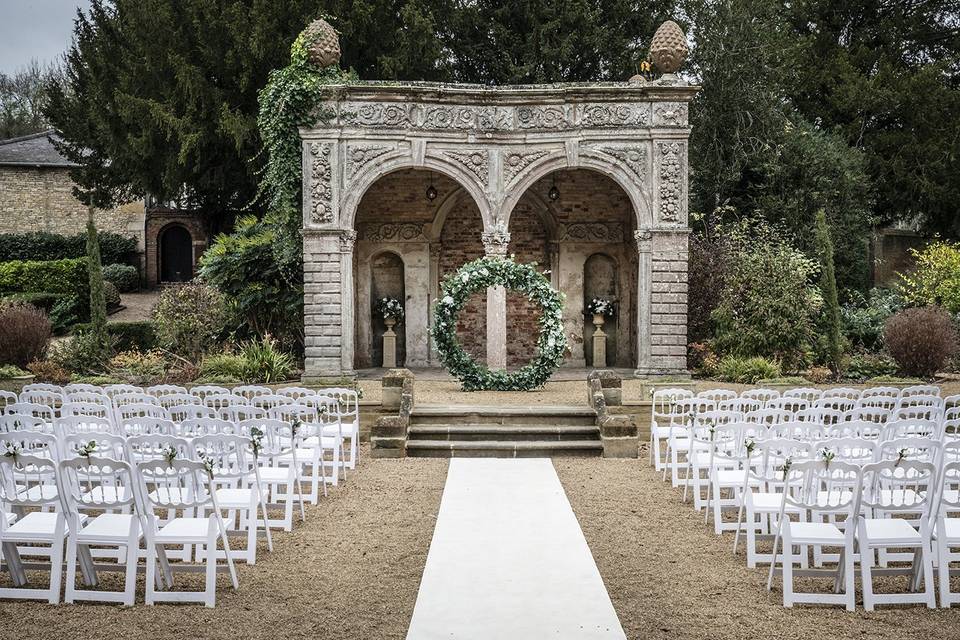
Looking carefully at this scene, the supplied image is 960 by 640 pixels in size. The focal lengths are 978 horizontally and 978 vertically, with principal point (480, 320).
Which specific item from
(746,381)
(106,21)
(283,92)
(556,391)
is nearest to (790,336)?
(746,381)

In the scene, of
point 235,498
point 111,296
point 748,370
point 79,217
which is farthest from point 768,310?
point 79,217

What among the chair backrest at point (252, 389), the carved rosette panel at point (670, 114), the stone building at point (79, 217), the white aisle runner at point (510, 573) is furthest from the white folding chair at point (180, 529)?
the stone building at point (79, 217)

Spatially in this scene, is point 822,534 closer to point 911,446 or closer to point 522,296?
point 911,446

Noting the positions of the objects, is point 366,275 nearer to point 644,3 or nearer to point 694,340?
point 694,340

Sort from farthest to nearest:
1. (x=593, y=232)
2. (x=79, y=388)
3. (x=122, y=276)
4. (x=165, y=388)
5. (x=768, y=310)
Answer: (x=122, y=276)
(x=593, y=232)
(x=768, y=310)
(x=165, y=388)
(x=79, y=388)

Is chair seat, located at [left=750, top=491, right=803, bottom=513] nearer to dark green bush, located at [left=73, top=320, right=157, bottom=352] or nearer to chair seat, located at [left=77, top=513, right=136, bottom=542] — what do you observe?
chair seat, located at [left=77, top=513, right=136, bottom=542]

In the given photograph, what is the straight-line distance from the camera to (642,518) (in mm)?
9227

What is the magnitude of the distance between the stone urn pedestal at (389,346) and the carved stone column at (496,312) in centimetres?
338

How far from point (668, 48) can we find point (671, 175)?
2.33 meters

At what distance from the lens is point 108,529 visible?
655cm

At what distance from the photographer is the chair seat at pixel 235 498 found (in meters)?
7.38

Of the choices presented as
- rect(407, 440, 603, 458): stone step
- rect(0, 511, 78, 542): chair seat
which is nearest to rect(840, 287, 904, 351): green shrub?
rect(407, 440, 603, 458): stone step

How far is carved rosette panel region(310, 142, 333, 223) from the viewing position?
18172 mm

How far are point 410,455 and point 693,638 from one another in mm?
7486
